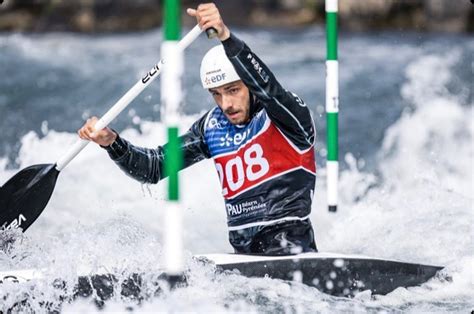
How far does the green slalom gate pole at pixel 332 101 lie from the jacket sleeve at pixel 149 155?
616 mm

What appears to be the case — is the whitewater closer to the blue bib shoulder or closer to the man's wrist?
the blue bib shoulder

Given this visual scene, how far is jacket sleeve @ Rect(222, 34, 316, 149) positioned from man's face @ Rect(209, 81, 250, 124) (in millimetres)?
161

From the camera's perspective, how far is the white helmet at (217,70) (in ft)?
15.6

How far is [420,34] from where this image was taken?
1856 cm

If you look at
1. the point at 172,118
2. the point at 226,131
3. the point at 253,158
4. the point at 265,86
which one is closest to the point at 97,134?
the point at 226,131

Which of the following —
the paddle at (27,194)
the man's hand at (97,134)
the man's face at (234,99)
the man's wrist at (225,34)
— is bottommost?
the paddle at (27,194)

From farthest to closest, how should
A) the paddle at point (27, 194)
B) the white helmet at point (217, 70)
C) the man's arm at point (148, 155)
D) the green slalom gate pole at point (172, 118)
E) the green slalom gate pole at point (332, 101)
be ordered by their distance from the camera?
the paddle at point (27, 194), the green slalom gate pole at point (332, 101), the man's arm at point (148, 155), the white helmet at point (217, 70), the green slalom gate pole at point (172, 118)

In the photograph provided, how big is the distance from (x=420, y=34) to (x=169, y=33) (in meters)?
15.7

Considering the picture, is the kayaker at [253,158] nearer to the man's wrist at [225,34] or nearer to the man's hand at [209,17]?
the man's wrist at [225,34]

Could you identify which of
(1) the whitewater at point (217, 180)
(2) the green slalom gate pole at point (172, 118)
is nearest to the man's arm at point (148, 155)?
(1) the whitewater at point (217, 180)

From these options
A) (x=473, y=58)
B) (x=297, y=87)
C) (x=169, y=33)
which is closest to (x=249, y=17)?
(x=473, y=58)

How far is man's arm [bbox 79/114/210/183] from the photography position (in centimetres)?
506

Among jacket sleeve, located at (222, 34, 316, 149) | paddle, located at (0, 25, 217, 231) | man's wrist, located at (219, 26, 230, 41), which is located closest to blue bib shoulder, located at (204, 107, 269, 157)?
jacket sleeve, located at (222, 34, 316, 149)

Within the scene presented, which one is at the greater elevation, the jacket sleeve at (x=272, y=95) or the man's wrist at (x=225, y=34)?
the man's wrist at (x=225, y=34)
